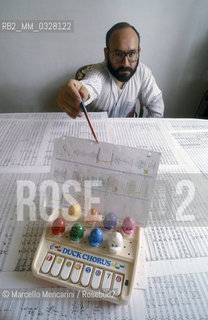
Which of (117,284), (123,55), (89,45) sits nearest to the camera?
(117,284)

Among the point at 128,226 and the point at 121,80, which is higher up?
the point at 121,80

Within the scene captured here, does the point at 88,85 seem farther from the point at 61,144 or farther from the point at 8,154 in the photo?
the point at 61,144

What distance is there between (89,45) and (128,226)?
1218mm

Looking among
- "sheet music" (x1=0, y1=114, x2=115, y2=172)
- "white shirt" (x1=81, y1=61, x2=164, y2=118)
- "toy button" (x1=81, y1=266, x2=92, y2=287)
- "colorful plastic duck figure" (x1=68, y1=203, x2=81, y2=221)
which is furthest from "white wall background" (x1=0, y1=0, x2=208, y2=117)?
"toy button" (x1=81, y1=266, x2=92, y2=287)

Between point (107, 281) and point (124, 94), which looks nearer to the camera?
point (107, 281)

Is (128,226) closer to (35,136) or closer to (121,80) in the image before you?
(35,136)

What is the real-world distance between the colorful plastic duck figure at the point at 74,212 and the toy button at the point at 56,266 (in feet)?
0.25

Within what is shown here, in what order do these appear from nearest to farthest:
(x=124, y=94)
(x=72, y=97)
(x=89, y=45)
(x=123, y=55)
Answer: (x=72, y=97) < (x=123, y=55) < (x=124, y=94) < (x=89, y=45)

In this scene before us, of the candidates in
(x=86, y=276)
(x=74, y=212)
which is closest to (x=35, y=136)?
(x=74, y=212)

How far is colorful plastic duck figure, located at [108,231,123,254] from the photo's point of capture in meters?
0.33

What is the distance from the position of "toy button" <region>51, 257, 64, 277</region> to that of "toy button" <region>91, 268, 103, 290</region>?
0.06m

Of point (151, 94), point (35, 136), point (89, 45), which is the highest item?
point (89, 45)

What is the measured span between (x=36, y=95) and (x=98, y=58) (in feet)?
1.72

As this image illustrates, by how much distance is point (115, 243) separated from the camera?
0.33 meters
